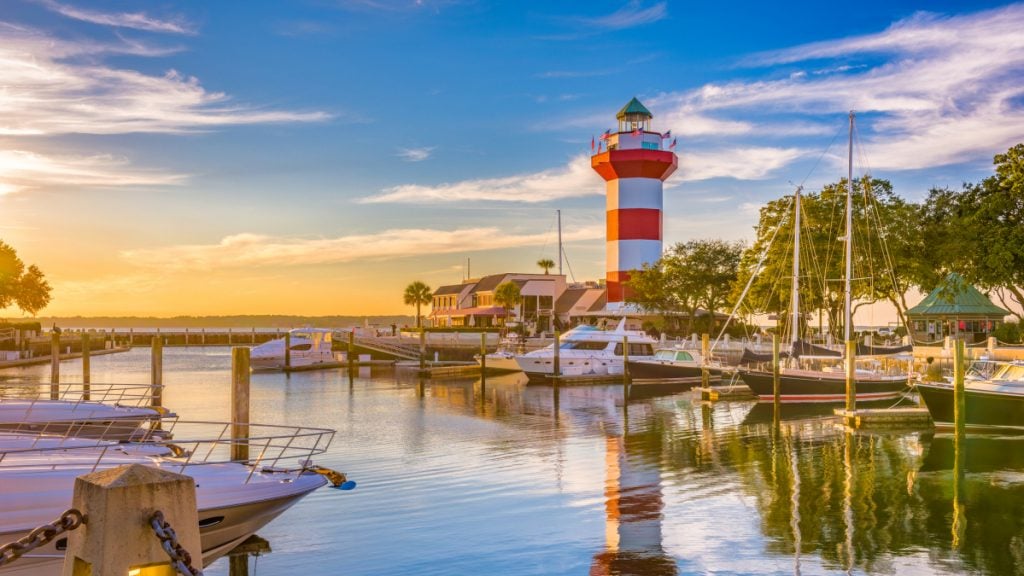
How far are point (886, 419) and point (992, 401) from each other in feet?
11.9

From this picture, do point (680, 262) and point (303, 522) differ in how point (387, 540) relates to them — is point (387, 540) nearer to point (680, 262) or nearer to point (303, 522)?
point (303, 522)

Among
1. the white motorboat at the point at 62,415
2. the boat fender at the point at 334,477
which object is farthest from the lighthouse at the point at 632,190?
the boat fender at the point at 334,477

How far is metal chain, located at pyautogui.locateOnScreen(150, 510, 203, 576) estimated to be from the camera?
418 cm

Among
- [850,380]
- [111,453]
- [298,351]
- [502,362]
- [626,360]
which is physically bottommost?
[502,362]

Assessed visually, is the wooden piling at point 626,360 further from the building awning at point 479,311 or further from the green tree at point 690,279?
the building awning at point 479,311

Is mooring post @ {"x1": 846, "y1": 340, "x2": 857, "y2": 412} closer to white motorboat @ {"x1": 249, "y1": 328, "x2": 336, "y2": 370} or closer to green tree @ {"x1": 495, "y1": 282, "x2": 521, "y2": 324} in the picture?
white motorboat @ {"x1": 249, "y1": 328, "x2": 336, "y2": 370}

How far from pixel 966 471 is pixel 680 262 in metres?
46.9

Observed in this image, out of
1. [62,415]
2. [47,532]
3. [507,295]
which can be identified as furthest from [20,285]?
[47,532]

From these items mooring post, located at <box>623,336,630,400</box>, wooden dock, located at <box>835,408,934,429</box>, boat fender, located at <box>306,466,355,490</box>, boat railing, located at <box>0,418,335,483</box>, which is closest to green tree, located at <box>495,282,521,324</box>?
mooring post, located at <box>623,336,630,400</box>

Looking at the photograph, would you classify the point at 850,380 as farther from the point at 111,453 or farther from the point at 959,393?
the point at 111,453

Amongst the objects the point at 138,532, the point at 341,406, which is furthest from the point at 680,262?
the point at 138,532

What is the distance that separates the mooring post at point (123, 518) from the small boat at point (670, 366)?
143 ft

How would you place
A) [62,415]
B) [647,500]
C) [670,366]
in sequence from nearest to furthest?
[647,500] → [62,415] → [670,366]

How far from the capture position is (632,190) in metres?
69.7
